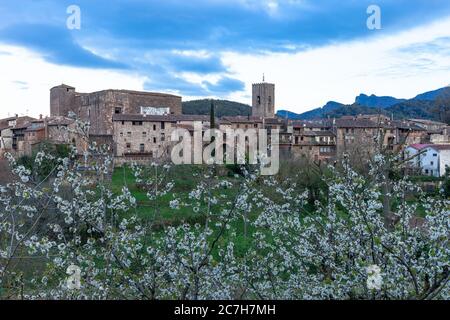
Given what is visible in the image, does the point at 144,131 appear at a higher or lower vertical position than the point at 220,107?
lower

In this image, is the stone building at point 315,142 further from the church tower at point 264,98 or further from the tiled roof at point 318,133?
the church tower at point 264,98

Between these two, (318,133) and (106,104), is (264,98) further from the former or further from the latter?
(106,104)

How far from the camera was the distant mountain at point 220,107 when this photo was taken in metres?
80.0

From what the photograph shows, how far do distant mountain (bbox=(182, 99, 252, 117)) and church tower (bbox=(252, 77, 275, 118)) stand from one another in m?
7.57

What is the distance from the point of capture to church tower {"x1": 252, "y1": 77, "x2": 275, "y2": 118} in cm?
7200

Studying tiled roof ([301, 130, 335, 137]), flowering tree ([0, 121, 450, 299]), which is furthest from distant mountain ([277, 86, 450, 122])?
flowering tree ([0, 121, 450, 299])

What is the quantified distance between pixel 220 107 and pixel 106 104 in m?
34.5

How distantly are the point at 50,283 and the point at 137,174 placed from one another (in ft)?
7.60

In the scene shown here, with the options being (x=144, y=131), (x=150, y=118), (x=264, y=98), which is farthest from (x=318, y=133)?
(x=264, y=98)

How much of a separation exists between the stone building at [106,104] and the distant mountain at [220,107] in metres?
21.2

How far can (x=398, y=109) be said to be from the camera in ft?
363

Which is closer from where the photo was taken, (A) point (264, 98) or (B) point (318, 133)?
(B) point (318, 133)

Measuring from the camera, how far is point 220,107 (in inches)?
3319
